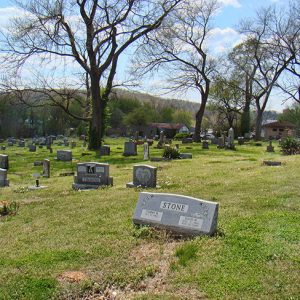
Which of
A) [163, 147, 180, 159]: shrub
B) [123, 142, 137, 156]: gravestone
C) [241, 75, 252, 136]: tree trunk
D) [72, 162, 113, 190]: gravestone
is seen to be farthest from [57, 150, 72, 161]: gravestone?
[241, 75, 252, 136]: tree trunk

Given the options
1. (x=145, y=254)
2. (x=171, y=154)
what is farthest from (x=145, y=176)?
(x=171, y=154)

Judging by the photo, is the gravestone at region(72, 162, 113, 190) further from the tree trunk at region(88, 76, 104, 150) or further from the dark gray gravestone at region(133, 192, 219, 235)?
the tree trunk at region(88, 76, 104, 150)

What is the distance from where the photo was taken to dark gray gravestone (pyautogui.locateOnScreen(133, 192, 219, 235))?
20.0 ft

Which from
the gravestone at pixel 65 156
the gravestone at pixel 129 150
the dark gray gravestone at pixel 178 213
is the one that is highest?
the dark gray gravestone at pixel 178 213

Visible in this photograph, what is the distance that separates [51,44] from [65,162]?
9.67m

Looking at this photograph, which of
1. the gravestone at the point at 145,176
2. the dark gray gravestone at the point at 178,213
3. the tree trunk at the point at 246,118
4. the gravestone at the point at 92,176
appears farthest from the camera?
the tree trunk at the point at 246,118

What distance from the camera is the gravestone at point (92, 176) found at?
40.4ft

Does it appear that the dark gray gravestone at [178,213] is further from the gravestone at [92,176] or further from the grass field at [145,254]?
A: the gravestone at [92,176]

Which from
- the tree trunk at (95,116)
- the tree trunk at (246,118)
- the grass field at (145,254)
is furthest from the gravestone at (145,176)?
the tree trunk at (246,118)

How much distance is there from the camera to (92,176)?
12.4 metres

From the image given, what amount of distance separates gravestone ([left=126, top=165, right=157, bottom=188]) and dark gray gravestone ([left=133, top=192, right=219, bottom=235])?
4608 millimetres

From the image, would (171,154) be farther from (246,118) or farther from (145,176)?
(246,118)

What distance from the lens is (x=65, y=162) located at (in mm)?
22531

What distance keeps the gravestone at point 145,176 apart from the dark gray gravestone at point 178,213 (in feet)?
15.1
